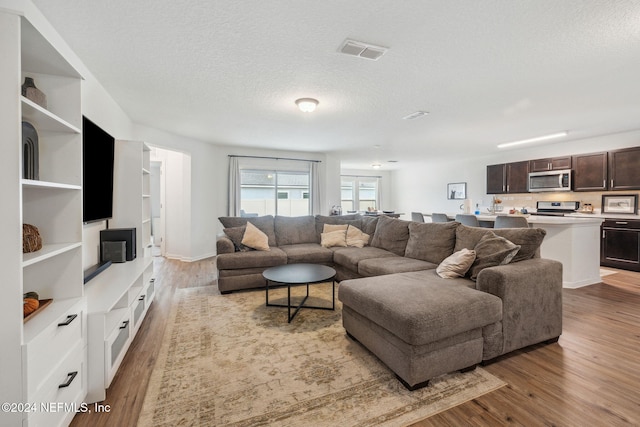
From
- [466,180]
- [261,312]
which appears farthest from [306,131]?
[466,180]

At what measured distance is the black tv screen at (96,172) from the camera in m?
2.43

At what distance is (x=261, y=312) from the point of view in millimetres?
3150

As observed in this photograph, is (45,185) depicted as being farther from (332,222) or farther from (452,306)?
(332,222)

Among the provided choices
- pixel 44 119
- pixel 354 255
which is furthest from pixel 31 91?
pixel 354 255

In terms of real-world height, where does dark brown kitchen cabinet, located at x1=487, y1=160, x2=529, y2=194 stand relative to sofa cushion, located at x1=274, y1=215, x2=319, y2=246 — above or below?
above

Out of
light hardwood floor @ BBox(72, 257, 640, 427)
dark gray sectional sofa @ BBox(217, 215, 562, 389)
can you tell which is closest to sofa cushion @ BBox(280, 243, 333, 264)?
dark gray sectional sofa @ BBox(217, 215, 562, 389)

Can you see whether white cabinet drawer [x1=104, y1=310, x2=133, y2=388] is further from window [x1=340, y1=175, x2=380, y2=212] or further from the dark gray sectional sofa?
window [x1=340, y1=175, x2=380, y2=212]

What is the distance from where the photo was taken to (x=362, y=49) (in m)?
2.30

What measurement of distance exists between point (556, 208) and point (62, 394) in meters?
7.89

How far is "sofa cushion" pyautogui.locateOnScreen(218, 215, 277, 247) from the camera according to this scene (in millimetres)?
4473

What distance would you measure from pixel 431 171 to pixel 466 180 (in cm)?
145

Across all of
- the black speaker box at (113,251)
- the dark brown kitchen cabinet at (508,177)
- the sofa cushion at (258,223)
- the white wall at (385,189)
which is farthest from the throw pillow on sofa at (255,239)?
the white wall at (385,189)

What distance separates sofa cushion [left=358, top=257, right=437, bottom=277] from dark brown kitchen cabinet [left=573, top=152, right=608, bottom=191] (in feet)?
14.9

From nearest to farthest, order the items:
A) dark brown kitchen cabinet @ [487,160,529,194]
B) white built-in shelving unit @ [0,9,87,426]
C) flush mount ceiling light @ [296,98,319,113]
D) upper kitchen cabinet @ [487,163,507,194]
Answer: white built-in shelving unit @ [0,9,87,426] < flush mount ceiling light @ [296,98,319,113] < dark brown kitchen cabinet @ [487,160,529,194] < upper kitchen cabinet @ [487,163,507,194]
